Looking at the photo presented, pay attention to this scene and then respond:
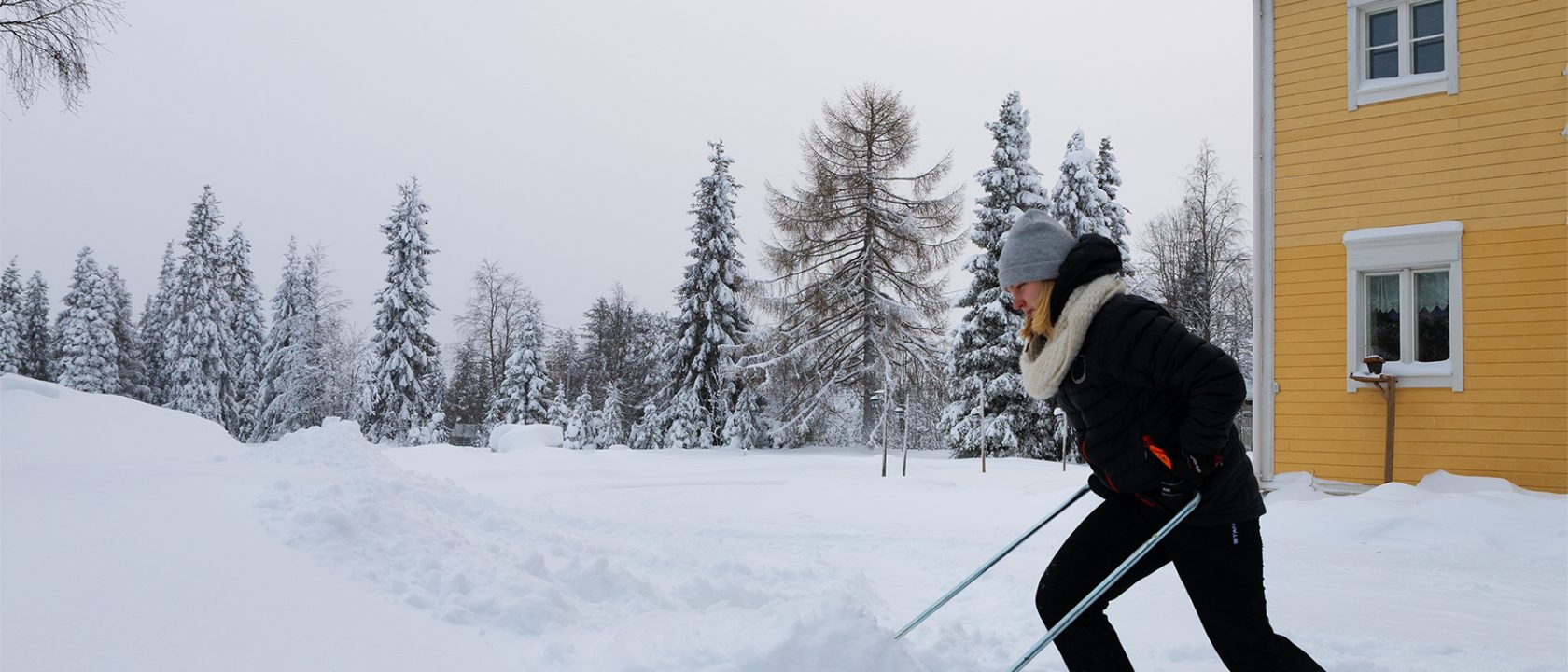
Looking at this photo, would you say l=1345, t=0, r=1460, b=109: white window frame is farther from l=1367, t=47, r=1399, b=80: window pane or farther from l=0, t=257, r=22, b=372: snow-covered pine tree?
l=0, t=257, r=22, b=372: snow-covered pine tree

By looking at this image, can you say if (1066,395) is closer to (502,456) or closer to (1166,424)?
(1166,424)

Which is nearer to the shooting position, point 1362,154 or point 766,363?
point 1362,154

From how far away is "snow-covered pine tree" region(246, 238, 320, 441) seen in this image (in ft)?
126

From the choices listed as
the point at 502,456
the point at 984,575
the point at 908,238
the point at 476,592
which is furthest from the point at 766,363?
the point at 476,592

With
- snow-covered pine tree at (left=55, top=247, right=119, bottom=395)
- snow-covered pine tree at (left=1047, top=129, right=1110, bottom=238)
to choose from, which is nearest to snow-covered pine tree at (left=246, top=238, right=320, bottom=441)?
snow-covered pine tree at (left=55, top=247, right=119, bottom=395)

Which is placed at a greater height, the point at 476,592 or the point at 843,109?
the point at 843,109

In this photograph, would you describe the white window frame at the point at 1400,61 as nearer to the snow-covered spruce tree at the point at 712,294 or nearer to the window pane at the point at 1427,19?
the window pane at the point at 1427,19

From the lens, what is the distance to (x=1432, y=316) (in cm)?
955

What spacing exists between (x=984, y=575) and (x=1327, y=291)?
6.69 metres

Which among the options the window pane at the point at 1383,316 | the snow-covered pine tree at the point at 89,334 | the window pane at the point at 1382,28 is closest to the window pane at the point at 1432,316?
the window pane at the point at 1383,316

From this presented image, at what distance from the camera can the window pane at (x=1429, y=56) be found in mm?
9711

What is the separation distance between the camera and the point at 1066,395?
9.59 ft

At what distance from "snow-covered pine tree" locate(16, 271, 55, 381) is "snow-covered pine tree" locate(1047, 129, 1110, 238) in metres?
53.5

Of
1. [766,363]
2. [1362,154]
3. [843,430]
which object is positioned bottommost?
[843,430]
